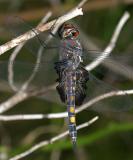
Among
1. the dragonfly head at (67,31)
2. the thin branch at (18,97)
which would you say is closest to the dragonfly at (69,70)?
the dragonfly head at (67,31)

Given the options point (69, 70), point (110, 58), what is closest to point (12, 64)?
point (69, 70)

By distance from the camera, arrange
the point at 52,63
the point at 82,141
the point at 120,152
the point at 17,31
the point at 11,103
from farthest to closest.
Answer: the point at 120,152 < the point at 82,141 < the point at 11,103 < the point at 52,63 < the point at 17,31

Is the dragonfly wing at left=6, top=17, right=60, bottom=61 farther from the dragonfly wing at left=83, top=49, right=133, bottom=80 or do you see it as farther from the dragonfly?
the dragonfly wing at left=83, top=49, right=133, bottom=80

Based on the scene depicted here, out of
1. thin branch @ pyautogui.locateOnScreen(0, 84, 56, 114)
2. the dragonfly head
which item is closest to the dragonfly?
the dragonfly head

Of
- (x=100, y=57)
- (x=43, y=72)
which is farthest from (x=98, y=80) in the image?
(x=43, y=72)

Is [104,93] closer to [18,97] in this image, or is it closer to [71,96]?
[71,96]

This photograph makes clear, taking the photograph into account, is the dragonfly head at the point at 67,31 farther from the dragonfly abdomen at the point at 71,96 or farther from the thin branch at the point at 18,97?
the thin branch at the point at 18,97

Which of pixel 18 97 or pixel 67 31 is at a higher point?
pixel 67 31

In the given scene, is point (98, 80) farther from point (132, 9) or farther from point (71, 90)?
point (132, 9)
